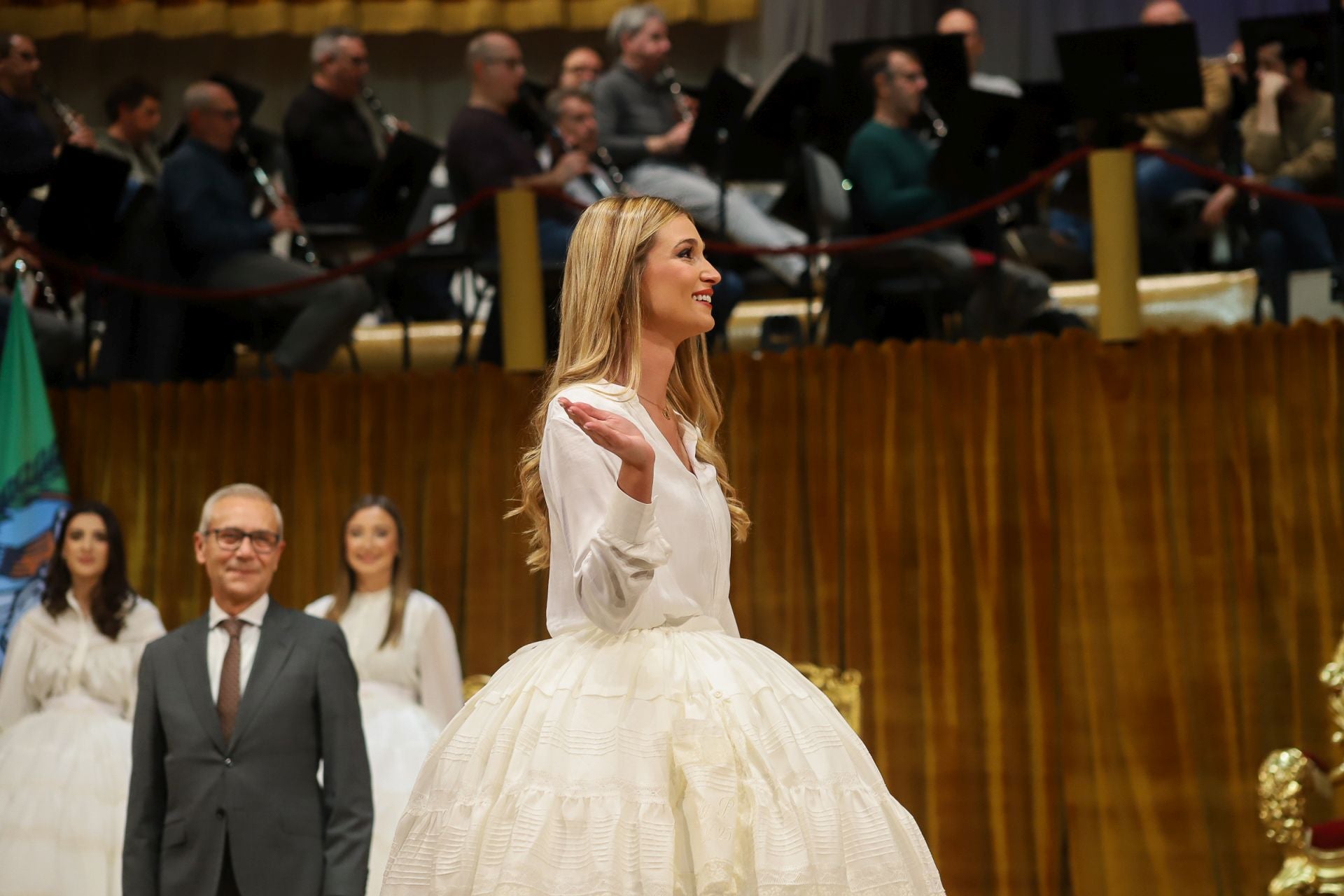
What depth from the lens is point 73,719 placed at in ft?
18.4

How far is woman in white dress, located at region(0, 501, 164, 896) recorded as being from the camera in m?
5.54

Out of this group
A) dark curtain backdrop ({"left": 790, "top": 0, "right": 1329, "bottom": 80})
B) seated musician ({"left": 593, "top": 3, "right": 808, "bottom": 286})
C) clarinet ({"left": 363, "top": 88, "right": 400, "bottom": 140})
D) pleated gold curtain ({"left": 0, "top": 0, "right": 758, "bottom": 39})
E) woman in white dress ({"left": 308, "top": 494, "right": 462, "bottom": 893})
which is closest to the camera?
woman in white dress ({"left": 308, "top": 494, "right": 462, "bottom": 893})

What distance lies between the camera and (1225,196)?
24.3 ft

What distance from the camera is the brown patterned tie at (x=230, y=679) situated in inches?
145

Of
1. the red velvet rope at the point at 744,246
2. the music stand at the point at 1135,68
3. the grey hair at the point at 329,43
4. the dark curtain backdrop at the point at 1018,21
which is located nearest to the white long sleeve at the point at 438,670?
the red velvet rope at the point at 744,246

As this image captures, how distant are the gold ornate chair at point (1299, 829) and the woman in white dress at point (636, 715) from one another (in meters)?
3.41

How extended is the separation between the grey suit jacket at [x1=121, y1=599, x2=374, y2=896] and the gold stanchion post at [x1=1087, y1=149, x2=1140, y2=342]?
3682mm

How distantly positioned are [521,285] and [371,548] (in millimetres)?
1346

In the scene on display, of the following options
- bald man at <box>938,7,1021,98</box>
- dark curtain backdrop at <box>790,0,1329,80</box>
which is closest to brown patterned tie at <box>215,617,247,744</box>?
bald man at <box>938,7,1021,98</box>

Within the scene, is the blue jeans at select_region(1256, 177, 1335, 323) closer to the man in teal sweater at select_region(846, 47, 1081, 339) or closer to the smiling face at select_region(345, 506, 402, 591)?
the man in teal sweater at select_region(846, 47, 1081, 339)

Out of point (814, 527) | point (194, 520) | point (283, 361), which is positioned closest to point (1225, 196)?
point (814, 527)

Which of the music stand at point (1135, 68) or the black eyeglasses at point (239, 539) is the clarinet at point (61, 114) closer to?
the music stand at point (1135, 68)

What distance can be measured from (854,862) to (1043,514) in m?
4.49

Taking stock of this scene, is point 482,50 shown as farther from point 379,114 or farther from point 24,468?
point 24,468
